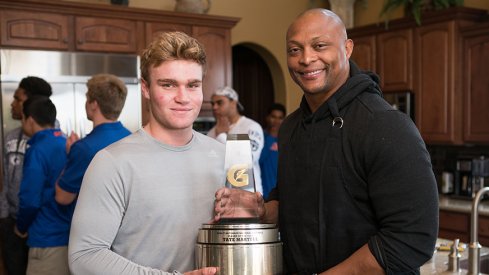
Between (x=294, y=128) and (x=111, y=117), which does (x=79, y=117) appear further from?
(x=294, y=128)

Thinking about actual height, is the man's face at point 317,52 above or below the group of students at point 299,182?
above

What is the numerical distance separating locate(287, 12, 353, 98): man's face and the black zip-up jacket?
0.14 ft

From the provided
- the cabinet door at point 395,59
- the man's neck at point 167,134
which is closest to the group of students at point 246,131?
the cabinet door at point 395,59

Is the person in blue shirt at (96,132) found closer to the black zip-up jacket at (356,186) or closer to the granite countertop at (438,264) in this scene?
the black zip-up jacket at (356,186)

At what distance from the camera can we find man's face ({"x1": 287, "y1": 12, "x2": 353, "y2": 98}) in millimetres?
1313

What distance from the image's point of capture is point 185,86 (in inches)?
55.0

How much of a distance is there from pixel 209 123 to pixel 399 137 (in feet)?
12.3

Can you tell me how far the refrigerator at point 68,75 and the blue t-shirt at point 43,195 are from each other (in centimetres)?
114

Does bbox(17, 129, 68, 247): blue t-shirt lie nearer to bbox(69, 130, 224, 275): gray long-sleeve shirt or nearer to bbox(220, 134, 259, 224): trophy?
bbox(69, 130, 224, 275): gray long-sleeve shirt

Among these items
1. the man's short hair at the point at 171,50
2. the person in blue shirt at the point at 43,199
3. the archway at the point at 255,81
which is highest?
the archway at the point at 255,81

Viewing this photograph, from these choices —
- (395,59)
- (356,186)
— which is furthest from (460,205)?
(356,186)

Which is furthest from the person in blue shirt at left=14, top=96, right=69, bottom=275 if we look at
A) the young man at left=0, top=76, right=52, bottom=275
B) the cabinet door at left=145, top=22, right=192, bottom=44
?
the cabinet door at left=145, top=22, right=192, bottom=44

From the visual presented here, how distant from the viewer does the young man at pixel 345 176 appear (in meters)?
1.20

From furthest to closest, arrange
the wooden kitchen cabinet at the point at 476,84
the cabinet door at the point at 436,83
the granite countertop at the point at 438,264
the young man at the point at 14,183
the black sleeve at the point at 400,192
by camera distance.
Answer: the cabinet door at the point at 436,83 → the wooden kitchen cabinet at the point at 476,84 → the young man at the point at 14,183 → the granite countertop at the point at 438,264 → the black sleeve at the point at 400,192
